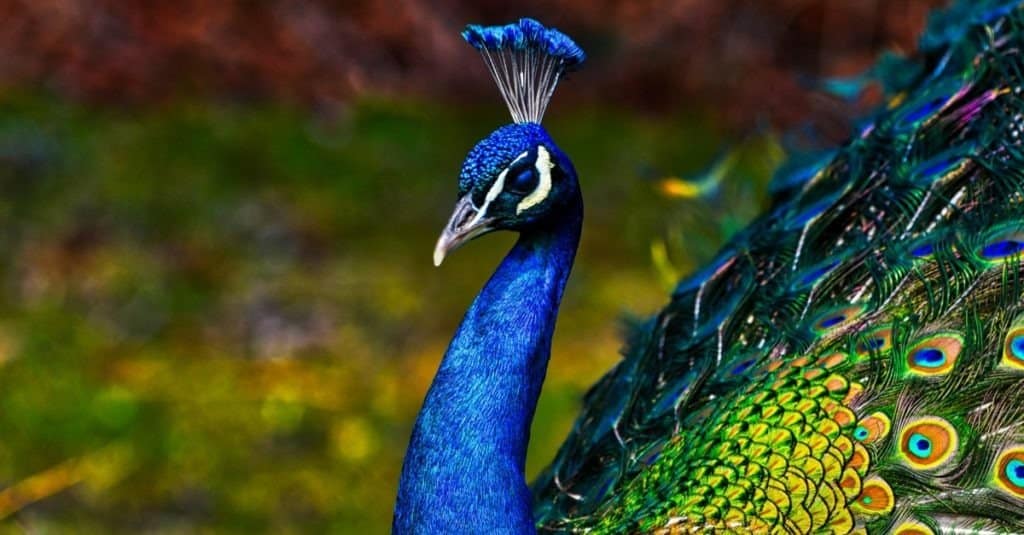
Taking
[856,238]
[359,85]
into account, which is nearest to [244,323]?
[359,85]

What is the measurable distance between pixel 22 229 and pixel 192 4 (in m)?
1.47

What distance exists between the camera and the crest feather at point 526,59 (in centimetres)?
187

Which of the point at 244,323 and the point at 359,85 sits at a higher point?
the point at 359,85

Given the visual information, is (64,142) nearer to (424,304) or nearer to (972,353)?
(424,304)

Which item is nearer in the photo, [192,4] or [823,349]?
[823,349]

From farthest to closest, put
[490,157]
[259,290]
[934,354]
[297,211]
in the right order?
[297,211] → [259,290] → [934,354] → [490,157]

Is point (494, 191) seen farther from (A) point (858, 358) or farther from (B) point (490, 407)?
(A) point (858, 358)

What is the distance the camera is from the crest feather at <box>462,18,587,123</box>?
1873mm

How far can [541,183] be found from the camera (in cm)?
185

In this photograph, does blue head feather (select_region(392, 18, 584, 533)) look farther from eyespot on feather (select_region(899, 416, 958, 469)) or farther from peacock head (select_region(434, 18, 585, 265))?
eyespot on feather (select_region(899, 416, 958, 469))

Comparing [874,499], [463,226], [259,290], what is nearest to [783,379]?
[874,499]

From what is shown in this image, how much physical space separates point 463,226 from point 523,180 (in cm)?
10

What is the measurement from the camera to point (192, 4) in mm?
5844

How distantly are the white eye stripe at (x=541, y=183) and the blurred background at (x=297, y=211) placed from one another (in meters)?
0.79
